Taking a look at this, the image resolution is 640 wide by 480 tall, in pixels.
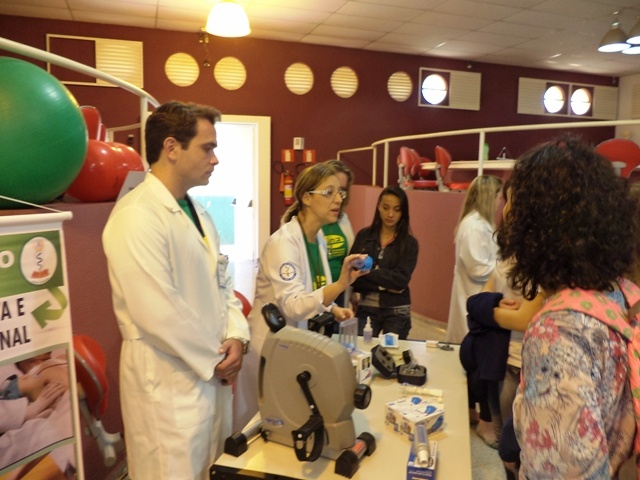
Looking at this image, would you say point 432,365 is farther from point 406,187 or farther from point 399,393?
point 406,187

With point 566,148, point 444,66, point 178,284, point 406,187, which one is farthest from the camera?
point 444,66

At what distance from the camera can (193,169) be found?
5.39ft

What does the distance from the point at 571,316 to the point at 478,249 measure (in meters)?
2.24

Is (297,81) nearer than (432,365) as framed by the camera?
No

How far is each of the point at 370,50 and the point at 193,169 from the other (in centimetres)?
649

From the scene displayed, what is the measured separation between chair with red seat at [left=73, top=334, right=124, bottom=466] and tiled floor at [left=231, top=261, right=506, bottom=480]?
5.27 feet

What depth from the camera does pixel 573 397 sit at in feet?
2.77

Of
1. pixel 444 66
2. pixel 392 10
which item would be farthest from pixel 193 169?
pixel 444 66

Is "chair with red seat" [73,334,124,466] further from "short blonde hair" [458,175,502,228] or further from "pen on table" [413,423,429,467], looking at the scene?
"short blonde hair" [458,175,502,228]

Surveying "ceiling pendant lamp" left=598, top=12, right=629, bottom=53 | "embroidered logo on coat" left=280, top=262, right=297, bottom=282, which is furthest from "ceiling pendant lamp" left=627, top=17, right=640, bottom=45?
"embroidered logo on coat" left=280, top=262, right=297, bottom=282

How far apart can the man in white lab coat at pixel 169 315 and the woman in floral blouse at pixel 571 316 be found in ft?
3.11

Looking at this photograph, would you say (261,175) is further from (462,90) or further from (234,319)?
(234,319)

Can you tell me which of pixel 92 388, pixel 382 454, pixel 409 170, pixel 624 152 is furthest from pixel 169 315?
pixel 409 170

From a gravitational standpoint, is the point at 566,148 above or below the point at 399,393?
above
